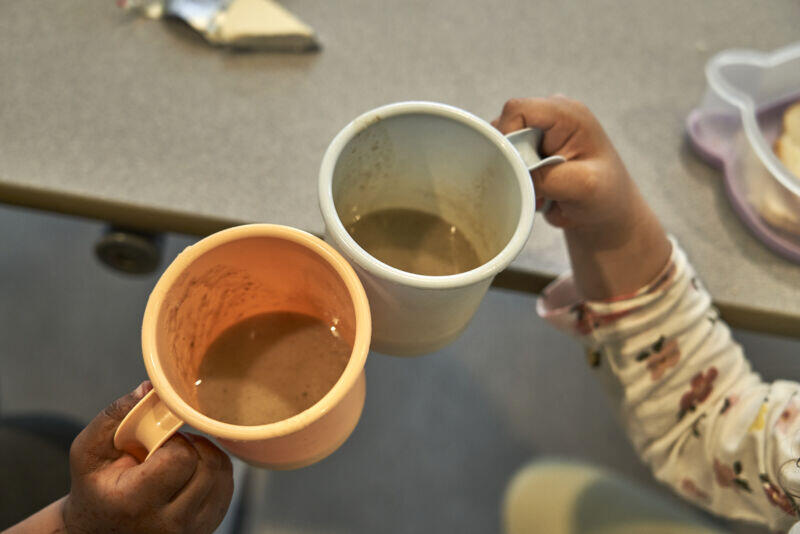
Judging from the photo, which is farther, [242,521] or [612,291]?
[242,521]

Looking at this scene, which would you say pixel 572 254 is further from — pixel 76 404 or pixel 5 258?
pixel 5 258

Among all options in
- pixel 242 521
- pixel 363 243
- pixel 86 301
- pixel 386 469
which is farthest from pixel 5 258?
pixel 363 243

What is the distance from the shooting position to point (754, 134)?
60cm

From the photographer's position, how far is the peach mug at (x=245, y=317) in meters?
0.32

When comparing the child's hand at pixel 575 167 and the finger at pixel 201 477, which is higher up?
the child's hand at pixel 575 167

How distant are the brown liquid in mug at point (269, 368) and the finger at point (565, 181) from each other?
0.19m

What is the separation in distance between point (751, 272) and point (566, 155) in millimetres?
232

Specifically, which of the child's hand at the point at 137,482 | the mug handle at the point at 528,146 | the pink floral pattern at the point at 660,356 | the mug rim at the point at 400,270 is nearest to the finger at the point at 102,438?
the child's hand at the point at 137,482

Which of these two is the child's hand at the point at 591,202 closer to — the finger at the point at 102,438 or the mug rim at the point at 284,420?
the mug rim at the point at 284,420

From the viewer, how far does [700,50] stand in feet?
2.40

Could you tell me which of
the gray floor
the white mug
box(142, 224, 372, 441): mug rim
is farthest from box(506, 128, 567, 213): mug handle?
the gray floor

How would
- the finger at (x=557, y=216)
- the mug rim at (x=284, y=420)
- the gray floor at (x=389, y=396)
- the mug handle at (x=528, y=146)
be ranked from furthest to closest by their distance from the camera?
the gray floor at (x=389, y=396)
the finger at (x=557, y=216)
the mug handle at (x=528, y=146)
the mug rim at (x=284, y=420)

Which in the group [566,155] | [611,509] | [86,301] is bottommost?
[86,301]

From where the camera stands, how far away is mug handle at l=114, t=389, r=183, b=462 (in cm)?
Answer: 33
